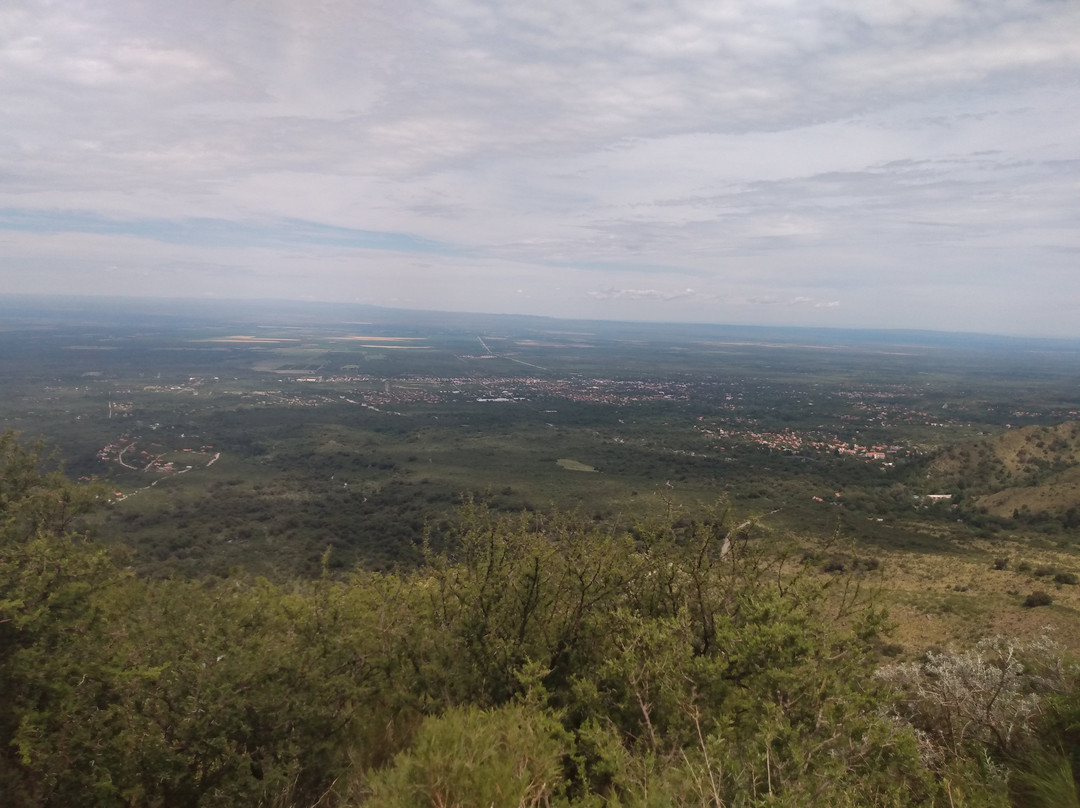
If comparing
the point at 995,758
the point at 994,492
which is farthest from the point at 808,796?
the point at 994,492

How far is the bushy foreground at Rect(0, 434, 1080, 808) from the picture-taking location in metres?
6.48

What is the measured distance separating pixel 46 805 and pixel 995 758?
47.0ft

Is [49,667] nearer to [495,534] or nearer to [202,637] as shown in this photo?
[202,637]

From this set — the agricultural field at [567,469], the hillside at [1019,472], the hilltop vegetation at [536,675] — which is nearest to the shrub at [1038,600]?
the hilltop vegetation at [536,675]

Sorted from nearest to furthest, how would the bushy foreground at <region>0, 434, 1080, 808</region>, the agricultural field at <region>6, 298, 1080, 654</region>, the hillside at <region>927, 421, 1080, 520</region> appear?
the bushy foreground at <region>0, 434, 1080, 808</region>, the agricultural field at <region>6, 298, 1080, 654</region>, the hillside at <region>927, 421, 1080, 520</region>

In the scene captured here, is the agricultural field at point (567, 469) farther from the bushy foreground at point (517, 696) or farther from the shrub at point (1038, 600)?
the bushy foreground at point (517, 696)

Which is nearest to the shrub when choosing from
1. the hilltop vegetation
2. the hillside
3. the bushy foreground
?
the hilltop vegetation

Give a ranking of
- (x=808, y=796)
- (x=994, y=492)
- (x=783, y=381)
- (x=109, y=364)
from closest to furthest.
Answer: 1. (x=808, y=796)
2. (x=994, y=492)
3. (x=109, y=364)
4. (x=783, y=381)

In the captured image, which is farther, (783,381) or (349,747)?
(783,381)

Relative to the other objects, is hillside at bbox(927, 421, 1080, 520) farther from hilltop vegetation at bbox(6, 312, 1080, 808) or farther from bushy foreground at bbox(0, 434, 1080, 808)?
bushy foreground at bbox(0, 434, 1080, 808)

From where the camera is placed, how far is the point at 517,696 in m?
9.27

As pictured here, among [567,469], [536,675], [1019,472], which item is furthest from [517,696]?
[1019,472]

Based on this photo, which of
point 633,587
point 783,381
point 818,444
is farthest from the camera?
point 783,381

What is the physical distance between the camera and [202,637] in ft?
33.9
